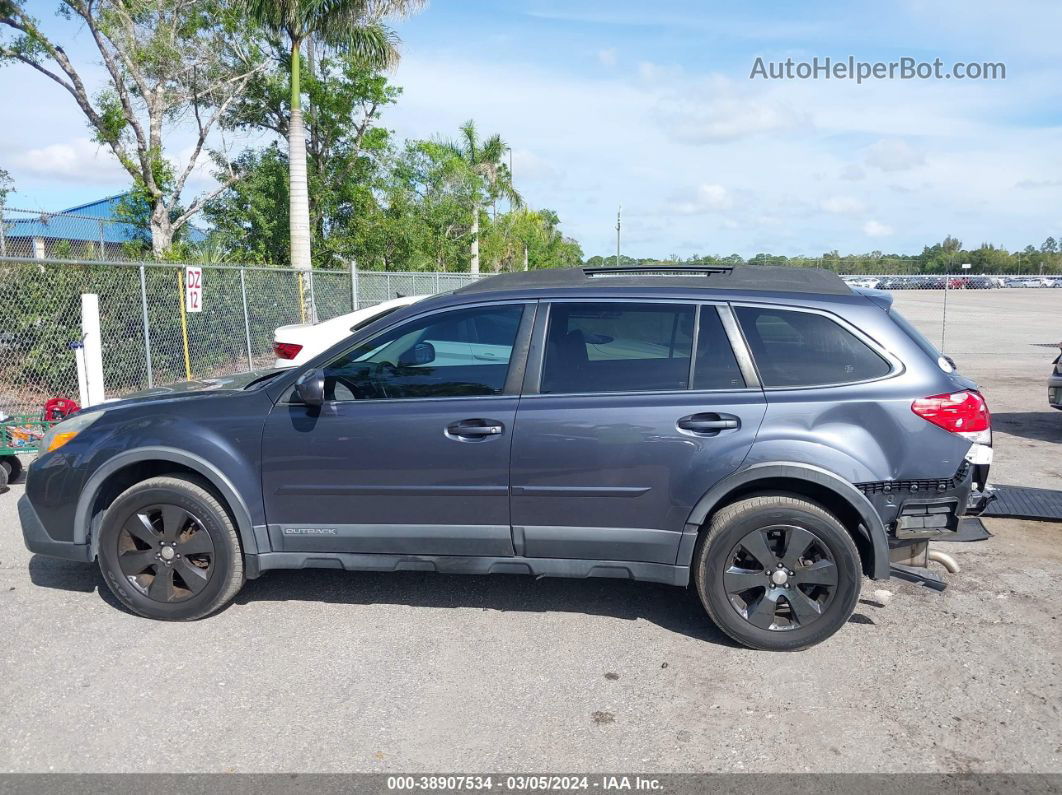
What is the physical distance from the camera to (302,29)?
671 inches

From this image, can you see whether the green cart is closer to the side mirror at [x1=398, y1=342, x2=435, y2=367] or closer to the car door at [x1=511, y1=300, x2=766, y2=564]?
the side mirror at [x1=398, y1=342, x2=435, y2=367]

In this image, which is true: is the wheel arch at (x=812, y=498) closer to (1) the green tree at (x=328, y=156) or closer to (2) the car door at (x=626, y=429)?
(2) the car door at (x=626, y=429)

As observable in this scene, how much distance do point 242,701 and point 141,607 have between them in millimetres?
1124

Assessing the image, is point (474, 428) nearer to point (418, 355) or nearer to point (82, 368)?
point (418, 355)

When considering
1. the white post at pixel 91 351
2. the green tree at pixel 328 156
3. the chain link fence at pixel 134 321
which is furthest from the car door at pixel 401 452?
the green tree at pixel 328 156

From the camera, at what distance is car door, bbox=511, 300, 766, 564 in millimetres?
4004

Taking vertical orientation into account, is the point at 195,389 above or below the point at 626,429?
above

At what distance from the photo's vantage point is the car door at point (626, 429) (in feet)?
13.1

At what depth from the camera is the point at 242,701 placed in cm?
361

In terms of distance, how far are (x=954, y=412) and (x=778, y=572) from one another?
3.63 feet

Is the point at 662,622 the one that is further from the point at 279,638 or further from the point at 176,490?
the point at 176,490

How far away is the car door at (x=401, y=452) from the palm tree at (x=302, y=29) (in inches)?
511

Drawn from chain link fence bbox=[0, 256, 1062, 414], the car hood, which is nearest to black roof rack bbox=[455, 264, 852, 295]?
the car hood

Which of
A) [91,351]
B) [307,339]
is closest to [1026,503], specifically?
[307,339]
